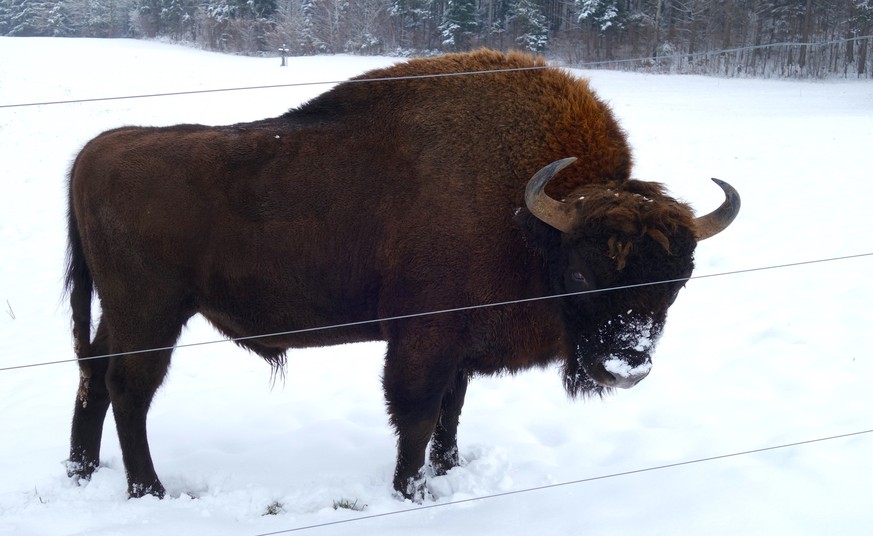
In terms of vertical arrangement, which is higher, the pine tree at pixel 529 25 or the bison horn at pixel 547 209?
the pine tree at pixel 529 25

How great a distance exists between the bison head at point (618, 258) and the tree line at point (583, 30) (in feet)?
70.5

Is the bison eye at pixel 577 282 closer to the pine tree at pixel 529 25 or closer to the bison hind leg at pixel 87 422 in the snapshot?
the bison hind leg at pixel 87 422

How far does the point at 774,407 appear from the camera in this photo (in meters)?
4.71

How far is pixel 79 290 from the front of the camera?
443cm

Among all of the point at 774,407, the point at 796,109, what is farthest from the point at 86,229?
the point at 796,109

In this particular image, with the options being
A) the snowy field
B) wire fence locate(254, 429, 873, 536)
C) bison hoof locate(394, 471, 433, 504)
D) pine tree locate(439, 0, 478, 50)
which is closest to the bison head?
wire fence locate(254, 429, 873, 536)

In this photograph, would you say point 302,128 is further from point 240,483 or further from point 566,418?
point 566,418

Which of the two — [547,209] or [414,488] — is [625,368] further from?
[414,488]

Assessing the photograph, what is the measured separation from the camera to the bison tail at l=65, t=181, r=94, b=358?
4402mm

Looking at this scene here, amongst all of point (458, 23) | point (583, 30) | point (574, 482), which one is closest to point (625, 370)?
point (574, 482)

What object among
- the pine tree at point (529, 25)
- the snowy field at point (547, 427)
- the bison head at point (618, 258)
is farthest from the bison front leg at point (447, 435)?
the pine tree at point (529, 25)

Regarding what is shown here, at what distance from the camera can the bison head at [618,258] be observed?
10.5 feet

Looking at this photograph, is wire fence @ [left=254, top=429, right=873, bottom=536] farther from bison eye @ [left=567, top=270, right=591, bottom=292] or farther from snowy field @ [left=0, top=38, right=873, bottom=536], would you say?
bison eye @ [left=567, top=270, right=591, bottom=292]

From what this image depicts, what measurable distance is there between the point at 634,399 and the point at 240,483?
2973mm
